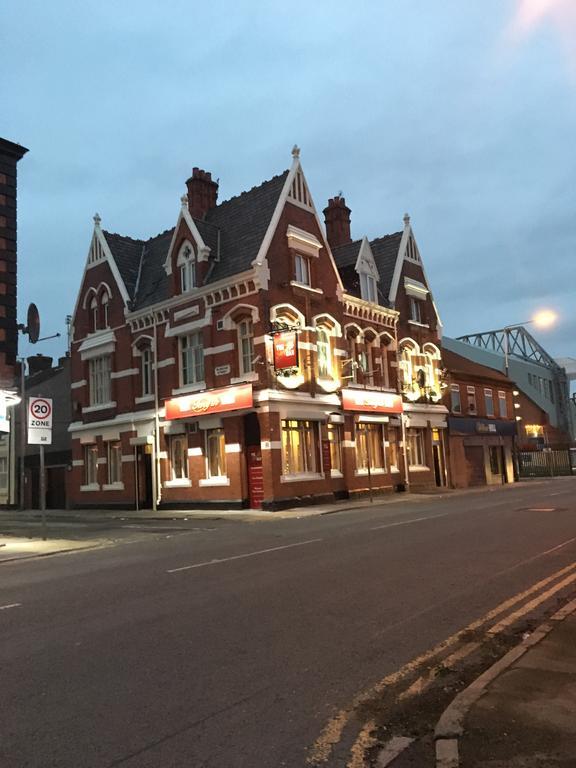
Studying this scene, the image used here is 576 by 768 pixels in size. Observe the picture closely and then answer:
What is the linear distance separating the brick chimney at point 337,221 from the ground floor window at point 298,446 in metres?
12.9

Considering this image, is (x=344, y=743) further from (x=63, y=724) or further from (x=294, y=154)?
(x=294, y=154)

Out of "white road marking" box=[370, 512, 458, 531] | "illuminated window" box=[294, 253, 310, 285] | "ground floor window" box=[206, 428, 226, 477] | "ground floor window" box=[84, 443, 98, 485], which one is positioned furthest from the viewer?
"ground floor window" box=[84, 443, 98, 485]

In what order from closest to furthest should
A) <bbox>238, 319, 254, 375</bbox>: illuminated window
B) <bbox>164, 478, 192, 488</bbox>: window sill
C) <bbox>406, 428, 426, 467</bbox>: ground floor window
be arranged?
<bbox>238, 319, 254, 375</bbox>: illuminated window < <bbox>164, 478, 192, 488</bbox>: window sill < <bbox>406, 428, 426, 467</bbox>: ground floor window

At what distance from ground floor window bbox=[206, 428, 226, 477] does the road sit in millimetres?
13163

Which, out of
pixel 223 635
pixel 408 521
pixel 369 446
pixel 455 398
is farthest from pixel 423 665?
pixel 455 398

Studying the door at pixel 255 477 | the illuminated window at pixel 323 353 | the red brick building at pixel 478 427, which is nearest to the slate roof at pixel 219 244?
the illuminated window at pixel 323 353

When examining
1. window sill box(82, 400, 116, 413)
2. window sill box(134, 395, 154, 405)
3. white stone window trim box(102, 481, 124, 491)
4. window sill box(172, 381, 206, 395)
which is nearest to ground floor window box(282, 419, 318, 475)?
window sill box(172, 381, 206, 395)

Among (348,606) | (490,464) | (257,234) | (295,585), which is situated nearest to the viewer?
(348,606)

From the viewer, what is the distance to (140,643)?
6523 mm

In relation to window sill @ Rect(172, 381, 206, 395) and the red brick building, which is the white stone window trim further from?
the red brick building

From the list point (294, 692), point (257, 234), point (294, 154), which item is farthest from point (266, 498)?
point (294, 692)

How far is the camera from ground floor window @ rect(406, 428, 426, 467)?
34.5 meters

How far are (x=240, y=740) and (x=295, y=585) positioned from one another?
4.98 m

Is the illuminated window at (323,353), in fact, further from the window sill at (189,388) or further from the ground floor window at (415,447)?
the ground floor window at (415,447)
